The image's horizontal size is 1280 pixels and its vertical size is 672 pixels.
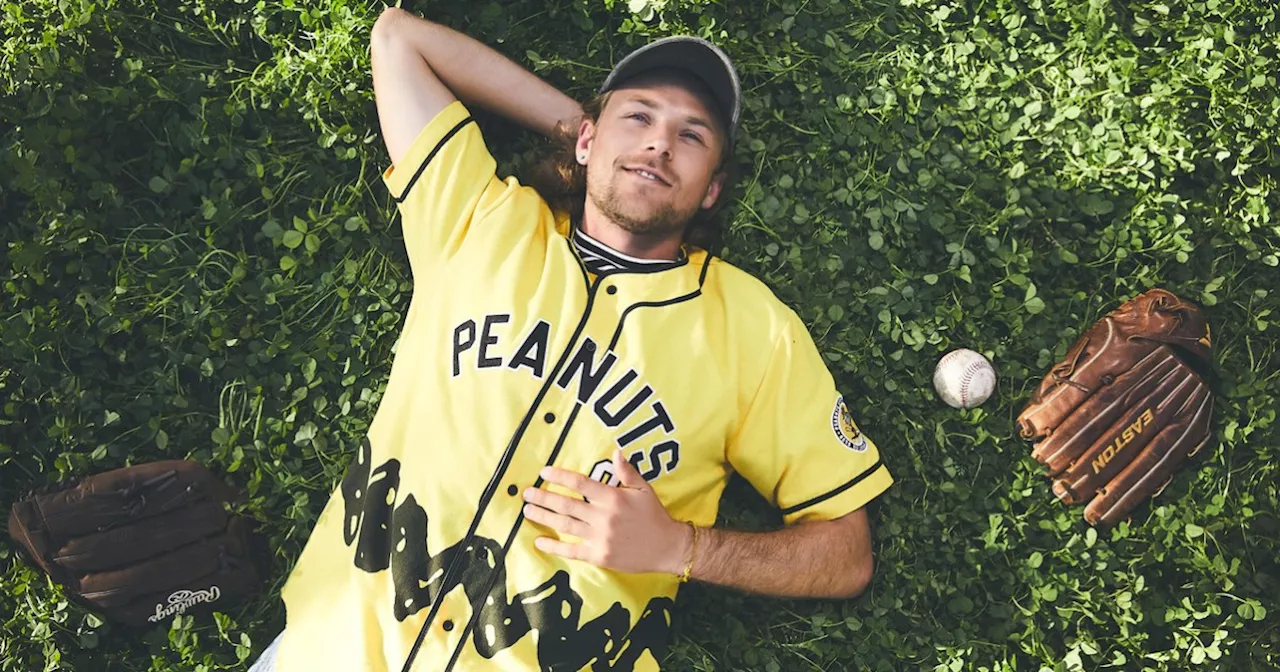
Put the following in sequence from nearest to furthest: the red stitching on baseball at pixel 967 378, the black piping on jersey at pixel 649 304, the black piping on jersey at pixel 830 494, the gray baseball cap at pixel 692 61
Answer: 1. the black piping on jersey at pixel 649 304
2. the black piping on jersey at pixel 830 494
3. the gray baseball cap at pixel 692 61
4. the red stitching on baseball at pixel 967 378

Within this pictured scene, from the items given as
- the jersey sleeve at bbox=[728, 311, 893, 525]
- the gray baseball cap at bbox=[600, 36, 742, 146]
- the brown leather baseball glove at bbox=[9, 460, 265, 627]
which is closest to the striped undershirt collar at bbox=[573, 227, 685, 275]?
the jersey sleeve at bbox=[728, 311, 893, 525]

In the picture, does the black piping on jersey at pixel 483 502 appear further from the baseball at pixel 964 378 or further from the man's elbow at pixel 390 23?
the baseball at pixel 964 378

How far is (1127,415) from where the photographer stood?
353cm

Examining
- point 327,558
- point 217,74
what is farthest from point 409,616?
point 217,74

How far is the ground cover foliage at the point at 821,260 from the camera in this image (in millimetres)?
3301

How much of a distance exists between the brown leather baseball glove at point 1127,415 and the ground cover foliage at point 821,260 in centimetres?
10

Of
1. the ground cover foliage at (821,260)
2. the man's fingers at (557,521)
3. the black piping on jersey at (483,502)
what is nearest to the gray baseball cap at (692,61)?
the ground cover foliage at (821,260)

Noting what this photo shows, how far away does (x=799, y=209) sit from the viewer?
3602 millimetres

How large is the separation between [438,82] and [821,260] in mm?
1523

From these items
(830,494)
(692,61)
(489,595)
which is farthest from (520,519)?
(692,61)

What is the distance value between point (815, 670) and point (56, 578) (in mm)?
2587

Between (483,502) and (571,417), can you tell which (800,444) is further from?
(483,502)

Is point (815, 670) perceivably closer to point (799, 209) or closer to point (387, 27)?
point (799, 209)

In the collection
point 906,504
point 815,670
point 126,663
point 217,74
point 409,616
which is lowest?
point 815,670
